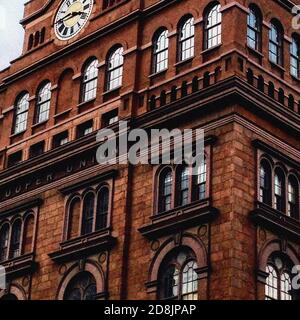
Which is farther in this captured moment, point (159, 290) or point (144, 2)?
point (144, 2)

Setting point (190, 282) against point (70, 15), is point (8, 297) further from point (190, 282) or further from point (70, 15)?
point (70, 15)

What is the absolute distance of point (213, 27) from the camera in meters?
43.5

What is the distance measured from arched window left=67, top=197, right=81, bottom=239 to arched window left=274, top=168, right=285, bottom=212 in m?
9.33

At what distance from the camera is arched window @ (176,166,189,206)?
134 ft

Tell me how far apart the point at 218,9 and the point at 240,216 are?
10306mm

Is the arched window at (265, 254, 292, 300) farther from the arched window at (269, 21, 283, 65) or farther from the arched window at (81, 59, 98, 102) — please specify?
the arched window at (81, 59, 98, 102)

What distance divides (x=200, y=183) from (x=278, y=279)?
5026 mm

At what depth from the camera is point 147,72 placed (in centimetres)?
4516

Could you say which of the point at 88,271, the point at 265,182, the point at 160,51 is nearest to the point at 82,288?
the point at 88,271

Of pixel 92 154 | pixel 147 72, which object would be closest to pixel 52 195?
pixel 92 154

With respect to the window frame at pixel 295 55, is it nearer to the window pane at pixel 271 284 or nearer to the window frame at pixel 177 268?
the window pane at pixel 271 284
